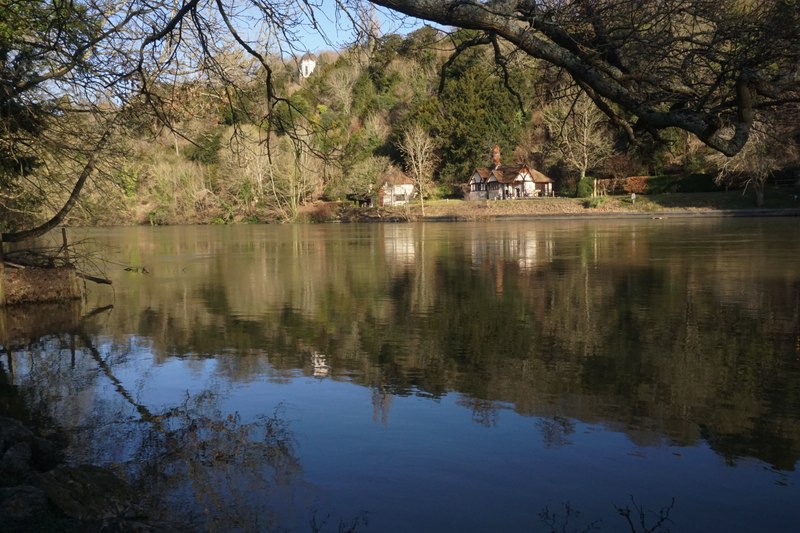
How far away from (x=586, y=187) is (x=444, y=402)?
64.4 meters

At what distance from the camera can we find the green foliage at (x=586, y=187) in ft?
226

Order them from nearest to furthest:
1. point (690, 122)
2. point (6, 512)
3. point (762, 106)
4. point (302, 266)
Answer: point (6, 512), point (690, 122), point (762, 106), point (302, 266)

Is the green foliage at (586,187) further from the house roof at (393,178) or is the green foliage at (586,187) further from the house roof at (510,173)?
the house roof at (393,178)

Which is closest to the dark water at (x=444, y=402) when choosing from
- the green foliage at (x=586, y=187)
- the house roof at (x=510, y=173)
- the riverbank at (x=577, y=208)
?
the riverbank at (x=577, y=208)

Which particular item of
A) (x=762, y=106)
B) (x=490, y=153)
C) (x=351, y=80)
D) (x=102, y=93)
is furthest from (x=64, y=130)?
(x=351, y=80)

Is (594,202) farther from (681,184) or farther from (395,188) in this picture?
(395,188)

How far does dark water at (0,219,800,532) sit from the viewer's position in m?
5.19

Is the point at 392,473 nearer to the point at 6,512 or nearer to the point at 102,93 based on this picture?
the point at 6,512

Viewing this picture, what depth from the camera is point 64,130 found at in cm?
1140

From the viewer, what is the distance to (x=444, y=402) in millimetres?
7730

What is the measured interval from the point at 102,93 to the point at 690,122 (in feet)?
25.6

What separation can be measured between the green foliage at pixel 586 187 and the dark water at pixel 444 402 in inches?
2098

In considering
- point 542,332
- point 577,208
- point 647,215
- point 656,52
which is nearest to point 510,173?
Result: point 577,208

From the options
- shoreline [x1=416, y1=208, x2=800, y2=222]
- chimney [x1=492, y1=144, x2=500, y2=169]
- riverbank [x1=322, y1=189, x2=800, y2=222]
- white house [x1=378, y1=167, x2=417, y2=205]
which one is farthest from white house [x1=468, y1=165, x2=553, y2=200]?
shoreline [x1=416, y1=208, x2=800, y2=222]
